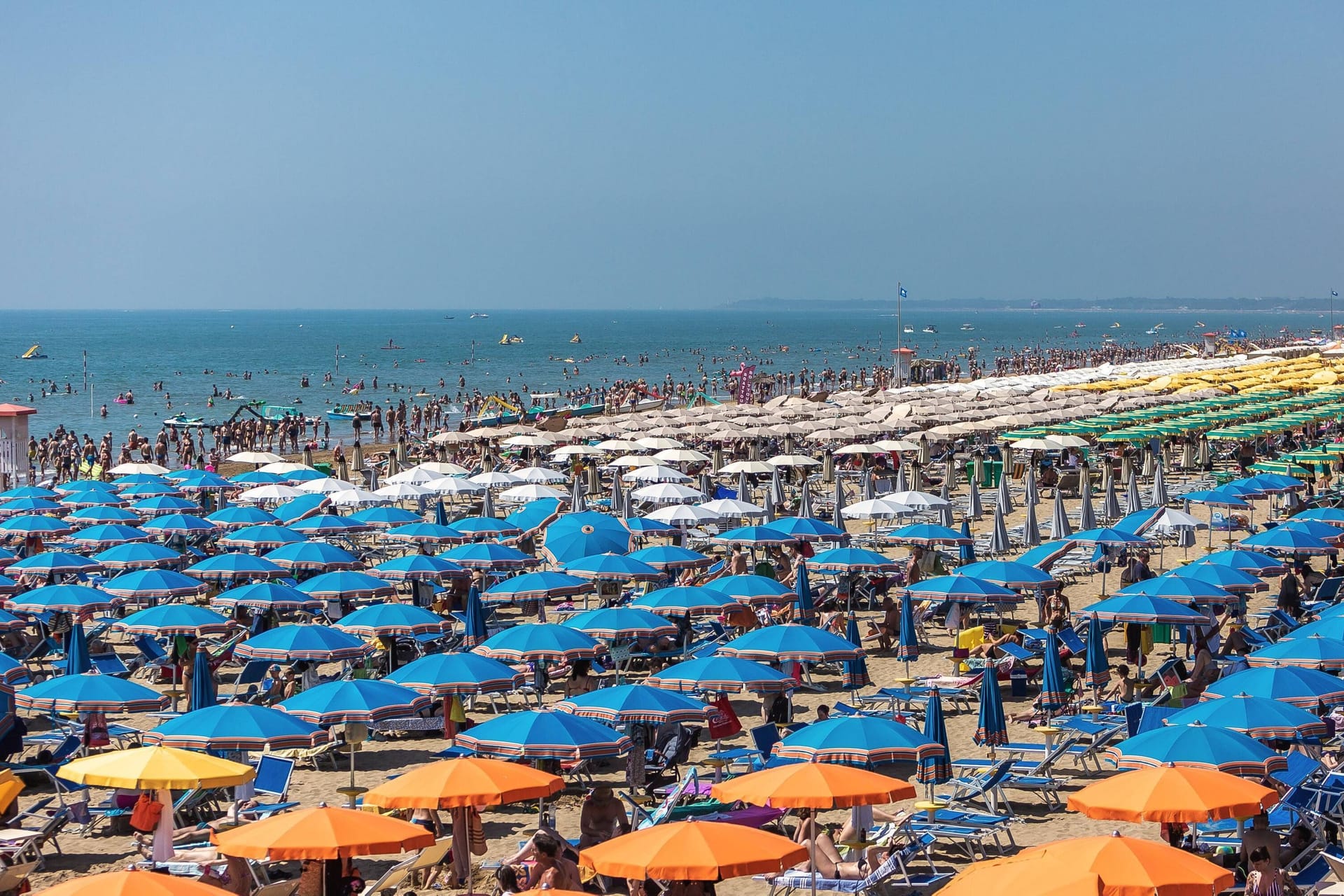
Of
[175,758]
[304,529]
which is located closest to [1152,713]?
[175,758]

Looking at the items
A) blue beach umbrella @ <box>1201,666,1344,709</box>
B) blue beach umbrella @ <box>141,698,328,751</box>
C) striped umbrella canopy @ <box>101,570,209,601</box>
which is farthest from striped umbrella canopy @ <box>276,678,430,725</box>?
blue beach umbrella @ <box>1201,666,1344,709</box>

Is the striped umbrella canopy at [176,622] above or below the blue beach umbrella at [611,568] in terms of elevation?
above

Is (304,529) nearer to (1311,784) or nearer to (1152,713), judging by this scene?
(1152,713)

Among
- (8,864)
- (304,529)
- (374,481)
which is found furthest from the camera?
(374,481)

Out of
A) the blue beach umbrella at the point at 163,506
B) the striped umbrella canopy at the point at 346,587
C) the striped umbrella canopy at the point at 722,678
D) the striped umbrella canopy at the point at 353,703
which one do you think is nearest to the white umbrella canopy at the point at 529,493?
the blue beach umbrella at the point at 163,506

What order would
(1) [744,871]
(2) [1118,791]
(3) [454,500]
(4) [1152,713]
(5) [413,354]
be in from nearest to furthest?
(1) [744,871]
(2) [1118,791]
(4) [1152,713]
(3) [454,500]
(5) [413,354]

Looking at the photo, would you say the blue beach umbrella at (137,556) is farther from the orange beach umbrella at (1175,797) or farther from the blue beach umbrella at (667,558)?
the orange beach umbrella at (1175,797)

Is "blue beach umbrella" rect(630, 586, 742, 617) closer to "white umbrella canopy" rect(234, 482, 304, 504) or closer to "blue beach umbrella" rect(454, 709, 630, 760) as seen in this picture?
"blue beach umbrella" rect(454, 709, 630, 760)
